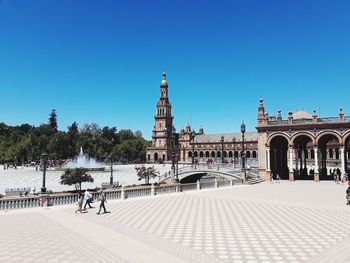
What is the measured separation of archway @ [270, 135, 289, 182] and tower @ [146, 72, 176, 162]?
230 feet

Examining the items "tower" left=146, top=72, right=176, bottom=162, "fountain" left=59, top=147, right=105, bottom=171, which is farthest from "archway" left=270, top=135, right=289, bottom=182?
"tower" left=146, top=72, right=176, bottom=162

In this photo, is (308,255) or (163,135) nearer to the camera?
(308,255)

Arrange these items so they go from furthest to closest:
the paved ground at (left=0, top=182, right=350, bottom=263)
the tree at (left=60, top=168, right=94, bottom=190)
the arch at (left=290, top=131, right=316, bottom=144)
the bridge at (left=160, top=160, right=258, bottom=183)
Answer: the bridge at (left=160, top=160, right=258, bottom=183) → the arch at (left=290, top=131, right=316, bottom=144) → the tree at (left=60, top=168, right=94, bottom=190) → the paved ground at (left=0, top=182, right=350, bottom=263)

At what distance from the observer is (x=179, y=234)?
13.0 meters

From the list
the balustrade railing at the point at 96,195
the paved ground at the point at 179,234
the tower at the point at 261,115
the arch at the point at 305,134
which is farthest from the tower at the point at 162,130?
the paved ground at the point at 179,234

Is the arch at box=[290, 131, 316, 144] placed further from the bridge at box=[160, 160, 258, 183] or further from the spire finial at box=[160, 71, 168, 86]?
the spire finial at box=[160, 71, 168, 86]

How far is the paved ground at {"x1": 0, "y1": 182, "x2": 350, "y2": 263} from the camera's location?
10133mm

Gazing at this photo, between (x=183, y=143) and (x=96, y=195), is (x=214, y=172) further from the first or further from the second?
(x=183, y=143)

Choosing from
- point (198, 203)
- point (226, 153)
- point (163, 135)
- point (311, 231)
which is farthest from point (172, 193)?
point (226, 153)

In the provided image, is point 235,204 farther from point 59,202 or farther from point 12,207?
point 12,207

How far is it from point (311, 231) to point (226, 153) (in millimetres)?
119042

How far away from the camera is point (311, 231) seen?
13.6m

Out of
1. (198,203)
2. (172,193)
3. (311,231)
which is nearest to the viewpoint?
(311,231)

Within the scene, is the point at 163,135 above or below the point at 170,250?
above
